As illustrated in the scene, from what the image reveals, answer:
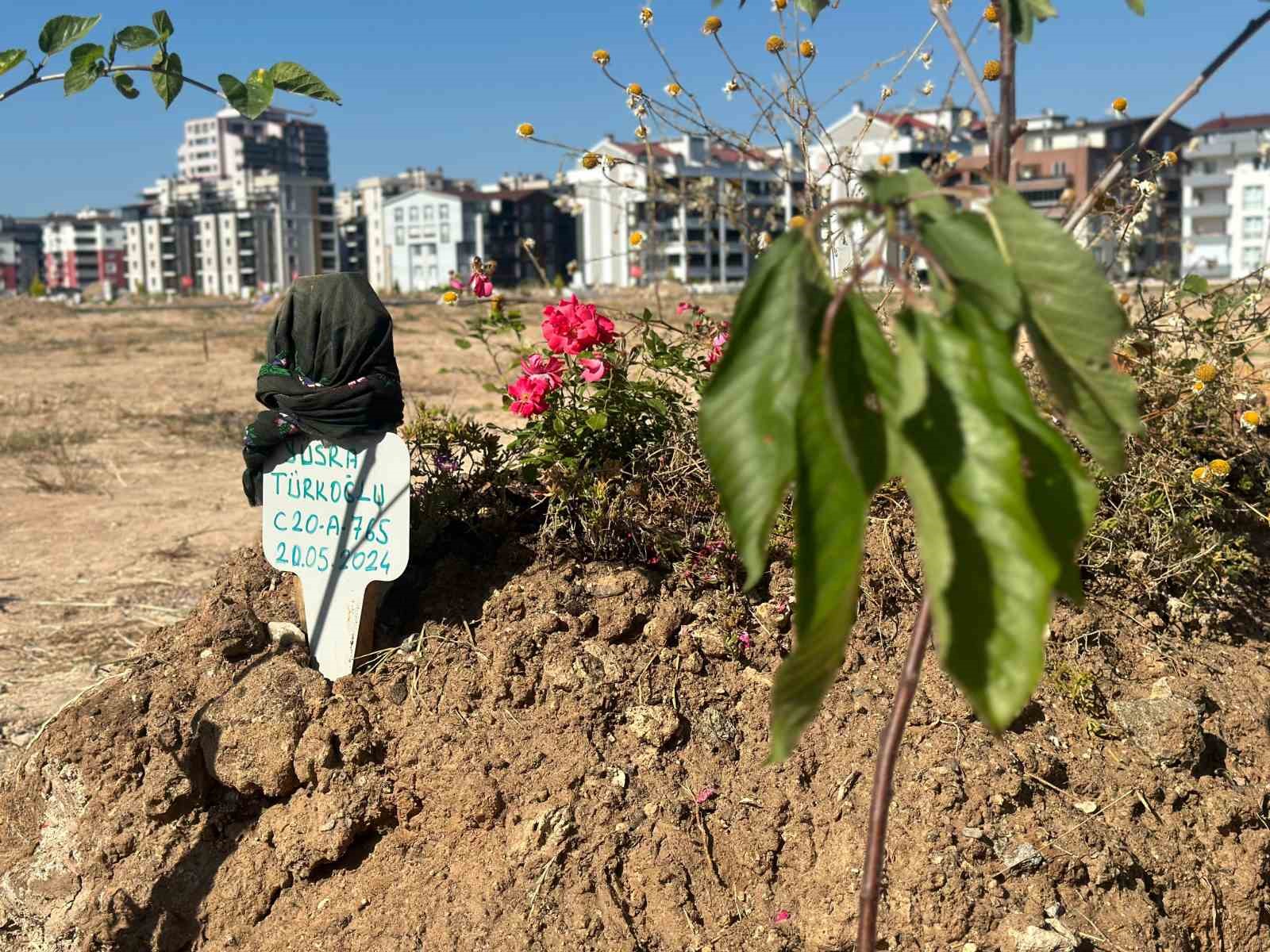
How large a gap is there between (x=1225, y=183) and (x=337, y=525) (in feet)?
271

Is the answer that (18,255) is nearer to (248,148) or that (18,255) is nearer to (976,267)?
(248,148)

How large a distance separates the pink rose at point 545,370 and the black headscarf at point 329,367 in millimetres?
331

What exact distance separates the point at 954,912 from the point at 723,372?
5.59 ft

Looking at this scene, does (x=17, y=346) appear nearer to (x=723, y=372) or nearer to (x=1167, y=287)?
(x=1167, y=287)

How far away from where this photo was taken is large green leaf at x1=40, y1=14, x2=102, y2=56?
2.25 meters

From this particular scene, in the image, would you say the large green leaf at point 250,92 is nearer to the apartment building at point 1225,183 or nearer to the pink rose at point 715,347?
the pink rose at point 715,347

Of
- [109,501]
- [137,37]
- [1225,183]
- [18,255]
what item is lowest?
[109,501]

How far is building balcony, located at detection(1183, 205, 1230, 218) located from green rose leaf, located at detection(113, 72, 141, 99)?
81159 mm

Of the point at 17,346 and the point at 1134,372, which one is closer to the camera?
the point at 1134,372

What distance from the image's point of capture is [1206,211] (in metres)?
75.0

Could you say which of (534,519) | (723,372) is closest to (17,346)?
(534,519)

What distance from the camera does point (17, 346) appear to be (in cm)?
2317

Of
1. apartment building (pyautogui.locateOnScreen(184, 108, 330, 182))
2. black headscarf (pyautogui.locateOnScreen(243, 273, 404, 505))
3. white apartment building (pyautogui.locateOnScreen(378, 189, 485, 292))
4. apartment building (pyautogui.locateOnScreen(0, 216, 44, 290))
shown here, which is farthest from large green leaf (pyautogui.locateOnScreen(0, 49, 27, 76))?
apartment building (pyautogui.locateOnScreen(184, 108, 330, 182))

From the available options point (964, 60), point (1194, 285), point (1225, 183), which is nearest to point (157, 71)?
point (964, 60)
